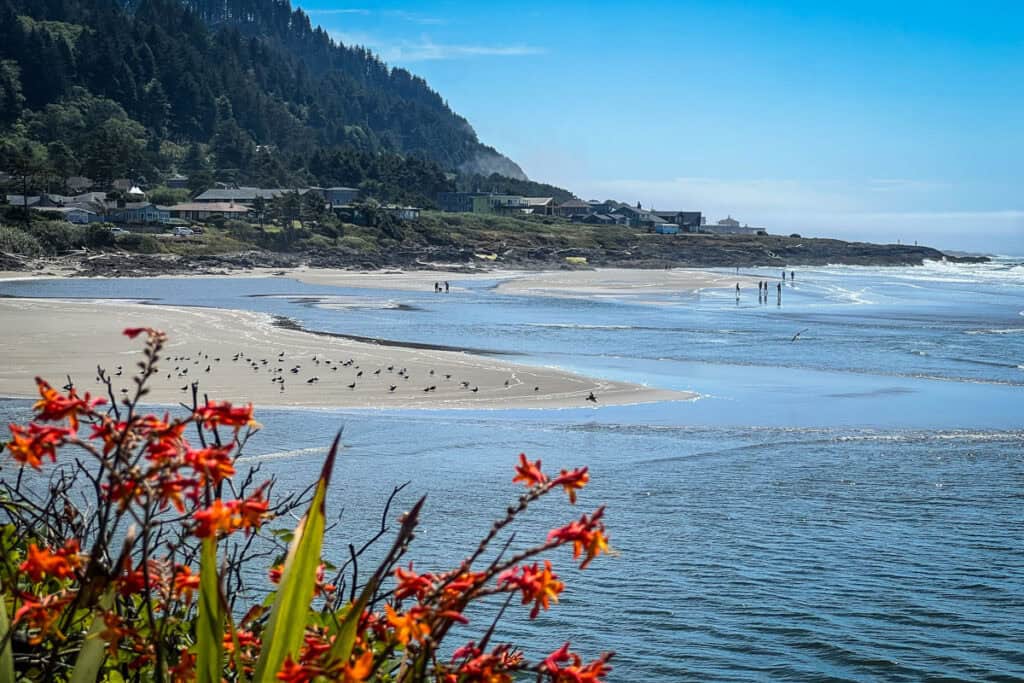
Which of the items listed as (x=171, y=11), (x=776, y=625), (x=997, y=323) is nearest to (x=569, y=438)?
(x=776, y=625)

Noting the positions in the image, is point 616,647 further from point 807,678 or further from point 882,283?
point 882,283

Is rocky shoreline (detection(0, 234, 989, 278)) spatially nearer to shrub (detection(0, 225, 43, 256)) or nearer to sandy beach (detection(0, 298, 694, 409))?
shrub (detection(0, 225, 43, 256))

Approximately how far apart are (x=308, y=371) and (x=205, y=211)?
73.5 meters

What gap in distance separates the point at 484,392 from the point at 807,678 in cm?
1400

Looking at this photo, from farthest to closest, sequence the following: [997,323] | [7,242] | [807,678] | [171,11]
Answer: [171,11]
[7,242]
[997,323]
[807,678]

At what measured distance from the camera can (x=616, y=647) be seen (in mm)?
8391

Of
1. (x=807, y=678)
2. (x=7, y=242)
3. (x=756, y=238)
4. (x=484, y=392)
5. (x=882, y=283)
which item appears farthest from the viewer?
(x=756, y=238)

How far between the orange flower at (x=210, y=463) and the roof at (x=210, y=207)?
94283mm

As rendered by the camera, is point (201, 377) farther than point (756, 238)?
No

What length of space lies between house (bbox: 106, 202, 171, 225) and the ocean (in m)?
59.4

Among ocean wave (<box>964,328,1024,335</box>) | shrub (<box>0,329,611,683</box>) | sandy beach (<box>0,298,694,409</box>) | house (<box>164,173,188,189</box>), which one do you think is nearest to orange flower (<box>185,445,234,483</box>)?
shrub (<box>0,329,611,683</box>)

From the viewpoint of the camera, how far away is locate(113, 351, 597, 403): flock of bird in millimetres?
21891

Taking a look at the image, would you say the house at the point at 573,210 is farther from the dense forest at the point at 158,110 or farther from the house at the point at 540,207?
the dense forest at the point at 158,110

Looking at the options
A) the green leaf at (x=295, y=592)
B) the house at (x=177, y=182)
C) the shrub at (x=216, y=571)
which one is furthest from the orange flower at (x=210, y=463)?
the house at (x=177, y=182)
